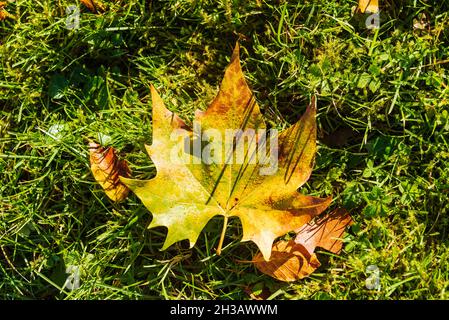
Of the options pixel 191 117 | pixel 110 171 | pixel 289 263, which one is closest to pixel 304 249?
pixel 289 263

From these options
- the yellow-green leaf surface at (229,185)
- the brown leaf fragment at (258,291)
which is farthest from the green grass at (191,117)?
the yellow-green leaf surface at (229,185)

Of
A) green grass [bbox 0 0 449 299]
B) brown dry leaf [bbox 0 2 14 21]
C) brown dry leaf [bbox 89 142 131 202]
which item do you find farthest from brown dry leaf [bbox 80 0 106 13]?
brown dry leaf [bbox 89 142 131 202]

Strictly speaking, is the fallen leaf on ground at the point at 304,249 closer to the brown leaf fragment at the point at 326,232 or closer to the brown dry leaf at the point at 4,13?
the brown leaf fragment at the point at 326,232

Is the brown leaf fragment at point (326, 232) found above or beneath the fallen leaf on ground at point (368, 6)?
beneath

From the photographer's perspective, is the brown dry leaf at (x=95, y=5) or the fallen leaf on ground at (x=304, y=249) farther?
the brown dry leaf at (x=95, y=5)

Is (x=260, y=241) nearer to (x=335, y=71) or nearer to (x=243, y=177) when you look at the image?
(x=243, y=177)

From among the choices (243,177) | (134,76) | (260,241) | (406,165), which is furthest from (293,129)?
(134,76)
